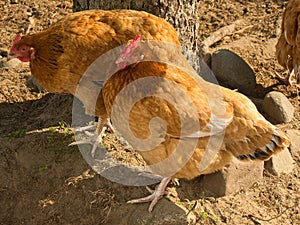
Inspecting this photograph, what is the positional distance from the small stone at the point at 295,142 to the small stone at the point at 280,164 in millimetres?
117

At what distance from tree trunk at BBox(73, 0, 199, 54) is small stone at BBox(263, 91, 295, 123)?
3.02 ft

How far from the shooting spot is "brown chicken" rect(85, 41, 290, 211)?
10.1ft

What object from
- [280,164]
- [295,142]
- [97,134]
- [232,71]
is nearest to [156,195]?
[97,134]

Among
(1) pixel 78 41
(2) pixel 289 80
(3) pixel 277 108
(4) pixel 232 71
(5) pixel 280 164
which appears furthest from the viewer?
(2) pixel 289 80

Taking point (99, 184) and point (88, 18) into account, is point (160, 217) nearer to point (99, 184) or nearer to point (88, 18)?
point (99, 184)

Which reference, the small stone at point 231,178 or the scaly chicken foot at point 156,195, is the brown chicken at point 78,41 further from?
the small stone at point 231,178

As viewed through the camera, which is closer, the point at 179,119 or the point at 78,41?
the point at 179,119

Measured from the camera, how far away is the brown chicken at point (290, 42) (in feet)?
14.2

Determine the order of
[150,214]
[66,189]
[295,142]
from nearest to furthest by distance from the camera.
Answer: [150,214], [66,189], [295,142]

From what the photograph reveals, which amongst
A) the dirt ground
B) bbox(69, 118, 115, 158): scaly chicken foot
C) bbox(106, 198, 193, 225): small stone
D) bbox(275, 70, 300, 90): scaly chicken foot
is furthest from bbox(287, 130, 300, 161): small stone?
bbox(69, 118, 115, 158): scaly chicken foot

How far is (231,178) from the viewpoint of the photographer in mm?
3596

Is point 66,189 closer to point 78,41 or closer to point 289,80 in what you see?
point 78,41

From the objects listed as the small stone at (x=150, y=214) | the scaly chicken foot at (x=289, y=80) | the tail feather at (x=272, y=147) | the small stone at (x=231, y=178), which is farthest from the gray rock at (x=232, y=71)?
the small stone at (x=150, y=214)

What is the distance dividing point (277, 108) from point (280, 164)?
657 millimetres
